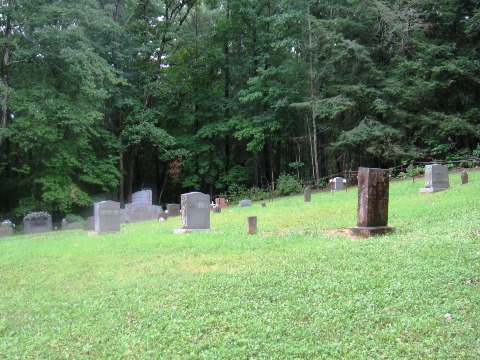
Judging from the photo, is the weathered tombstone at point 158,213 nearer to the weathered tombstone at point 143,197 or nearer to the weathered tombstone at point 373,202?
the weathered tombstone at point 143,197

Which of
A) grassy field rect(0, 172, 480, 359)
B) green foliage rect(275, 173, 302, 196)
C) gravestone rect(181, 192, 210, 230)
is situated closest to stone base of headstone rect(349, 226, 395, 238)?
grassy field rect(0, 172, 480, 359)

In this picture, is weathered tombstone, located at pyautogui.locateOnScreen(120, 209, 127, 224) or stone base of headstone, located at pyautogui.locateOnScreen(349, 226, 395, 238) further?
weathered tombstone, located at pyautogui.locateOnScreen(120, 209, 127, 224)

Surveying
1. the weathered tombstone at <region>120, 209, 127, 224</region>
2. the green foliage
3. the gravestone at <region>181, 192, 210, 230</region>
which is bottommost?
the weathered tombstone at <region>120, 209, 127, 224</region>

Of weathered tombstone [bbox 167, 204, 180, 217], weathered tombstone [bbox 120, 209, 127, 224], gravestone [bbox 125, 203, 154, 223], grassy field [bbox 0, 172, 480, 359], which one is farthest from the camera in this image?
weathered tombstone [bbox 167, 204, 180, 217]

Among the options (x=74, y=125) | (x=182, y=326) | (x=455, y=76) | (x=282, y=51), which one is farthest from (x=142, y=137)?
(x=182, y=326)

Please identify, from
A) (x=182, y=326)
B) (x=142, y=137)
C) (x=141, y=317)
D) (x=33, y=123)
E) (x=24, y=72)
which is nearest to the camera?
(x=182, y=326)

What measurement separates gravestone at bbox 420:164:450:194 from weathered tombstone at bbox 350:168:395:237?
24.0 feet

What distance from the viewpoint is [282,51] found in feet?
107

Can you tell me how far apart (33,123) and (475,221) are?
1992 cm

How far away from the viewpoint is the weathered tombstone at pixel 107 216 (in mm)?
14086

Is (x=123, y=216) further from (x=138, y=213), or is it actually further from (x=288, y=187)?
(x=288, y=187)

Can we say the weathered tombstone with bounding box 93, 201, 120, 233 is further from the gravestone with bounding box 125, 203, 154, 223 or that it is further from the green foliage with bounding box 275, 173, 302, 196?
the green foliage with bounding box 275, 173, 302, 196

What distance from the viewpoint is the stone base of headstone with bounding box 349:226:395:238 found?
9.12 m

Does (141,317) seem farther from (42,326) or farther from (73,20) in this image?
(73,20)
